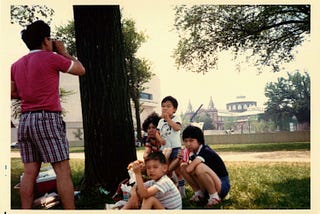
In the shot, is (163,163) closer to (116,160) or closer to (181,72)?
(116,160)

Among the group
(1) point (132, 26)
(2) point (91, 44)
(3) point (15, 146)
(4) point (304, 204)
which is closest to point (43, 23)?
(2) point (91, 44)

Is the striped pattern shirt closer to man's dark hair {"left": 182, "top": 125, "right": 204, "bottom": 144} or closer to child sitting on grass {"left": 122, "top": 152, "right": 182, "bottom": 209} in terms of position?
child sitting on grass {"left": 122, "top": 152, "right": 182, "bottom": 209}

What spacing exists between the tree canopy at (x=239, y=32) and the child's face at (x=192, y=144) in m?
0.71

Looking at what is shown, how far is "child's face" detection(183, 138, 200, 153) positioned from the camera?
3982 mm

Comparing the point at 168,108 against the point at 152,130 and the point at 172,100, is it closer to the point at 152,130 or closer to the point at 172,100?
the point at 172,100

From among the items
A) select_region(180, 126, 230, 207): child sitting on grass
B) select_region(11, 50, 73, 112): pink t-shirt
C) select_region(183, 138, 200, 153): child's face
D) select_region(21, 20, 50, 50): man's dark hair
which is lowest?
select_region(180, 126, 230, 207): child sitting on grass

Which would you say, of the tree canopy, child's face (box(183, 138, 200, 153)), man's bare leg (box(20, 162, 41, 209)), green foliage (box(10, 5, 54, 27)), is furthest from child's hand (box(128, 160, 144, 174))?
green foliage (box(10, 5, 54, 27))

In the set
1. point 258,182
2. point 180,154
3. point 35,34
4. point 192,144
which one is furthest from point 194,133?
point 35,34

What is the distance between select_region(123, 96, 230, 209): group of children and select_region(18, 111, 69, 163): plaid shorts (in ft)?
2.15

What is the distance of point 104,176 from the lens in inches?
159

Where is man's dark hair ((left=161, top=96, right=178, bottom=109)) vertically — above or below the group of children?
above

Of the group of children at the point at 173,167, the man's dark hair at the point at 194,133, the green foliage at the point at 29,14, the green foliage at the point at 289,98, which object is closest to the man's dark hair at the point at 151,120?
the group of children at the point at 173,167

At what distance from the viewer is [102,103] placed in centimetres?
404

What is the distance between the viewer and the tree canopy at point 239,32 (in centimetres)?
411
